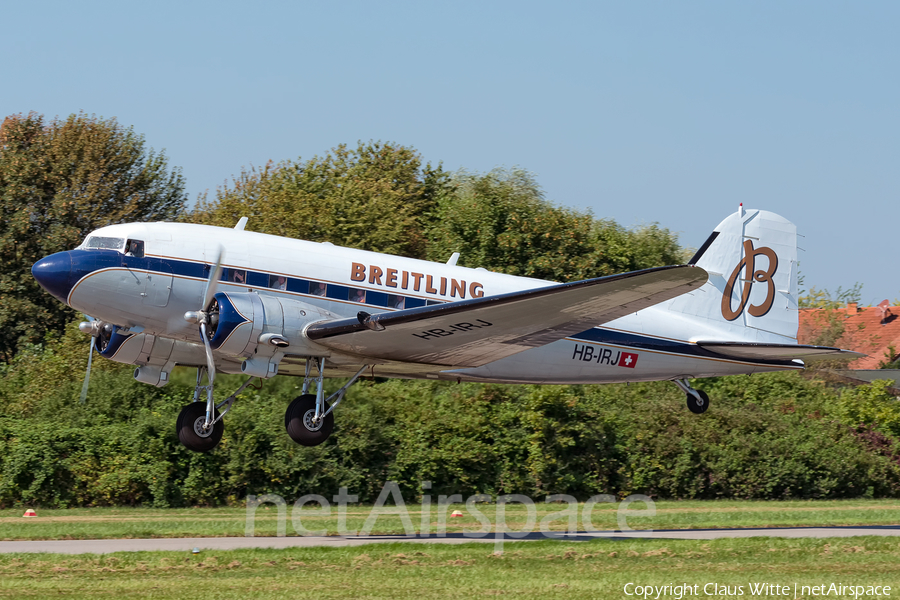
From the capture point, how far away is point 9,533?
736 inches

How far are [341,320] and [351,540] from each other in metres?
4.15

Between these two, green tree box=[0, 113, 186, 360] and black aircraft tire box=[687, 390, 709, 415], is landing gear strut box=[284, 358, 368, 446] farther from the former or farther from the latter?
green tree box=[0, 113, 186, 360]

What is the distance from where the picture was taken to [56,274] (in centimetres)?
1645

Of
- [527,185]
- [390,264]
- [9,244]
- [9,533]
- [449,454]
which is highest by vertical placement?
[527,185]

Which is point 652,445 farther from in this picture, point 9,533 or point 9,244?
point 9,244

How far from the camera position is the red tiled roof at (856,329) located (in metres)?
46.9

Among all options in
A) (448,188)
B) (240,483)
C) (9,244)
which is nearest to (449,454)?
(240,483)

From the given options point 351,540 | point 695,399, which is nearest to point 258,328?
point 351,540

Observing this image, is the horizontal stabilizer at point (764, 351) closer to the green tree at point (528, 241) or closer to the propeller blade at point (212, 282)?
the propeller blade at point (212, 282)

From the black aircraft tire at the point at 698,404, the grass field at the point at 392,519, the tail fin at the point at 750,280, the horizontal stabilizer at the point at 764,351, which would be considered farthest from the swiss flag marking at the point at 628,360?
the grass field at the point at 392,519

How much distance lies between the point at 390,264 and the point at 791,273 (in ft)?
30.7

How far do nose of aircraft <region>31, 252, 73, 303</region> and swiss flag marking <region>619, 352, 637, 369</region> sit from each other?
10.5 m

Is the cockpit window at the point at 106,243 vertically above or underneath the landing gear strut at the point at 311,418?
above

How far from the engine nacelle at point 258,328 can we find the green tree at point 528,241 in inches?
784
